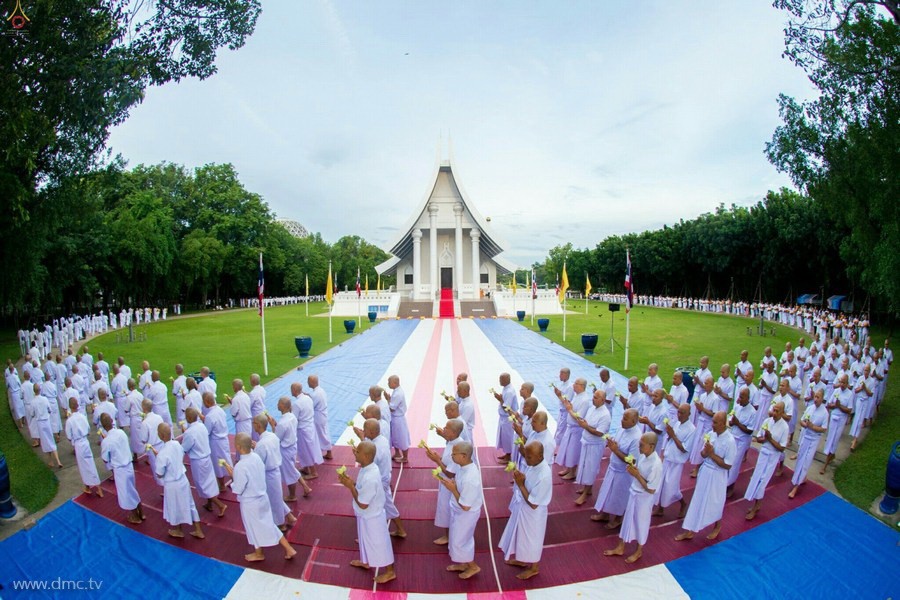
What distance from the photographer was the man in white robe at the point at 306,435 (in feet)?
25.2

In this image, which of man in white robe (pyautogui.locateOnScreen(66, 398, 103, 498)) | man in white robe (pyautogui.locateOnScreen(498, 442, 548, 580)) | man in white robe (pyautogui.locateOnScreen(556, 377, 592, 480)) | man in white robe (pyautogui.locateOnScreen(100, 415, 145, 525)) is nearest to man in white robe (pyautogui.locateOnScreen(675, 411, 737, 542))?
man in white robe (pyautogui.locateOnScreen(556, 377, 592, 480))

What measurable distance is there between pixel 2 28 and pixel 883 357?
2027 centimetres

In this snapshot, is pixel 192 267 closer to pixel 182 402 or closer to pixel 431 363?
pixel 431 363

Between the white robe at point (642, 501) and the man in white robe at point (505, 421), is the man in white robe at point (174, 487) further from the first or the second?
the white robe at point (642, 501)

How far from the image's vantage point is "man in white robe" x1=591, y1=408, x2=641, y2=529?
20.5 feet

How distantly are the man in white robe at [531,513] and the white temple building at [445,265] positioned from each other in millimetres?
30330

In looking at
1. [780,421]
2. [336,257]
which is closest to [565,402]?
[780,421]

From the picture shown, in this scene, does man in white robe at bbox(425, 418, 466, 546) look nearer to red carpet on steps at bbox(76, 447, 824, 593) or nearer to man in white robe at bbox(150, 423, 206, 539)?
red carpet on steps at bbox(76, 447, 824, 593)

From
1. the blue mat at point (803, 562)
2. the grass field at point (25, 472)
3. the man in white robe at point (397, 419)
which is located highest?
the man in white robe at point (397, 419)

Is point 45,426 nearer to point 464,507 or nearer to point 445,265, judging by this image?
point 464,507

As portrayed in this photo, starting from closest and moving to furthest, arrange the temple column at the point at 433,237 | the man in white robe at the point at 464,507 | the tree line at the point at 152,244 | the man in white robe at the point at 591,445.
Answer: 1. the man in white robe at the point at 464,507
2. the man in white robe at the point at 591,445
3. the tree line at the point at 152,244
4. the temple column at the point at 433,237

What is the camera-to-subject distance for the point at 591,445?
23.0 ft

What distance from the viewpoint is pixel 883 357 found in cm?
1183

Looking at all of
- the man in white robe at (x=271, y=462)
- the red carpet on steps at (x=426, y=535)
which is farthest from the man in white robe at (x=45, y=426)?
the man in white robe at (x=271, y=462)
